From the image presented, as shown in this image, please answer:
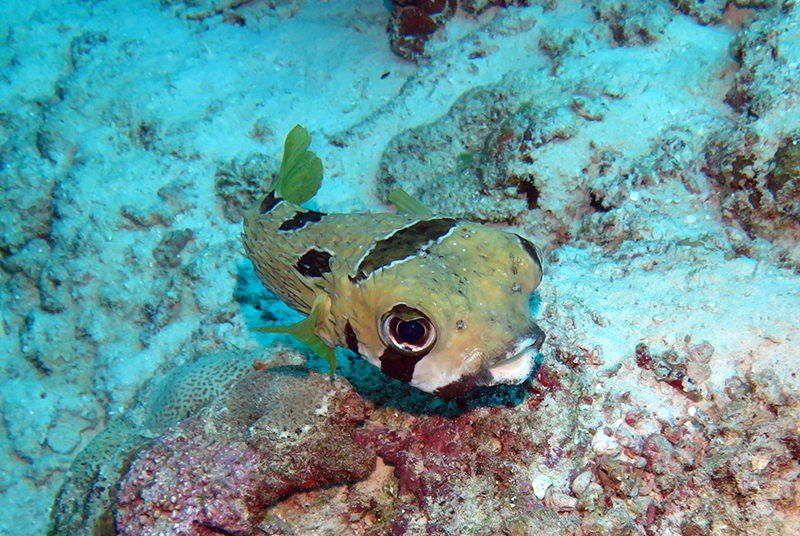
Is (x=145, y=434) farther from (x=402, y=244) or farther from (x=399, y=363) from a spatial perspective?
(x=402, y=244)

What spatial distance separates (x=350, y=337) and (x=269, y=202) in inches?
63.6

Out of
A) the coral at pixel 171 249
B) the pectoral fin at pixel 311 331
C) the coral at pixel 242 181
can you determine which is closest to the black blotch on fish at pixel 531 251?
the pectoral fin at pixel 311 331

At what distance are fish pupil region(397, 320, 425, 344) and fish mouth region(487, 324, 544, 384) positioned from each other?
39 cm

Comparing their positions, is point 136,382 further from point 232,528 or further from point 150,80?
point 150,80

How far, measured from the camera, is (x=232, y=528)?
109 inches

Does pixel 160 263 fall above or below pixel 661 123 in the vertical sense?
below

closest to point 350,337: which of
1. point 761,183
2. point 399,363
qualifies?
point 399,363

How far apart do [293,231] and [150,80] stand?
22.1 ft

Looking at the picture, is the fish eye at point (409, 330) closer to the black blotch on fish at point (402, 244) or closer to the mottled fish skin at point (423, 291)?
the mottled fish skin at point (423, 291)

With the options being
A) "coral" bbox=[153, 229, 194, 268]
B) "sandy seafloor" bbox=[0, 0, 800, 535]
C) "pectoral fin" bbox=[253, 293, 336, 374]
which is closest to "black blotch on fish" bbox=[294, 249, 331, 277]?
"pectoral fin" bbox=[253, 293, 336, 374]

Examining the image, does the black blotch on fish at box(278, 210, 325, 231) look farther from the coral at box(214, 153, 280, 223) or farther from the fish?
the coral at box(214, 153, 280, 223)

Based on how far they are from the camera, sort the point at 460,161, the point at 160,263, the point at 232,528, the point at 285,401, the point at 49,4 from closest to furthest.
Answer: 1. the point at 232,528
2. the point at 285,401
3. the point at 460,161
4. the point at 160,263
5. the point at 49,4

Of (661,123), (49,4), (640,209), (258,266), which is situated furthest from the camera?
(49,4)

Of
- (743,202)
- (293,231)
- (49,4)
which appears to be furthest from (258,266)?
(49,4)
